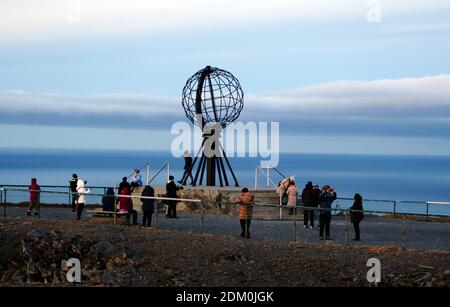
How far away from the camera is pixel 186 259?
23328 millimetres

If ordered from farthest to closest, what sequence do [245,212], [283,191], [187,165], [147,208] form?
[187,165] < [283,191] < [147,208] < [245,212]

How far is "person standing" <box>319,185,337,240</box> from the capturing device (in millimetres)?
26922

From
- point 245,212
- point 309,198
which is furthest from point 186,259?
point 309,198

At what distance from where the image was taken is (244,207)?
86.4 feet

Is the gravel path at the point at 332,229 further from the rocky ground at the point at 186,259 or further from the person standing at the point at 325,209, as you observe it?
the rocky ground at the point at 186,259

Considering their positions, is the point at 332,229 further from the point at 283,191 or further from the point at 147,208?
the point at 147,208

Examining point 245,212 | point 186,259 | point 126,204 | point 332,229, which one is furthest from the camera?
point 332,229

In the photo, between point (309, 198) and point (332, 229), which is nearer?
point (309, 198)

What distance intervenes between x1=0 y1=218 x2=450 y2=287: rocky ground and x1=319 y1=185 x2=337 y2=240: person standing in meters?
1.58

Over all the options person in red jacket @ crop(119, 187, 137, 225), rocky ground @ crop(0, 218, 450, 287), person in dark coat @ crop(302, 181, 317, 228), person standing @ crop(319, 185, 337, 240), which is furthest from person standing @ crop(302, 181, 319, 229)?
person in red jacket @ crop(119, 187, 137, 225)

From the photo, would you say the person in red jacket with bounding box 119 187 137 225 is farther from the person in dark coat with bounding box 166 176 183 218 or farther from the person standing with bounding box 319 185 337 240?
the person standing with bounding box 319 185 337 240

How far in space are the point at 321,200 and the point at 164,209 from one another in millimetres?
7444

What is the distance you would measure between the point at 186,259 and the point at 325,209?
15.5 ft
